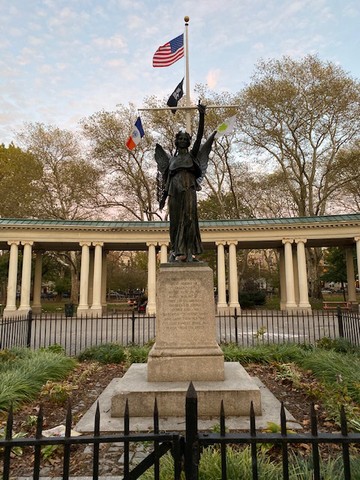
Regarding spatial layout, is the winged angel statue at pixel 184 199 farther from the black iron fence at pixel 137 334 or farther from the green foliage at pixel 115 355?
the black iron fence at pixel 137 334

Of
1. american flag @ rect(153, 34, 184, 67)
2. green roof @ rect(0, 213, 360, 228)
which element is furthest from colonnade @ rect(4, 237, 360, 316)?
american flag @ rect(153, 34, 184, 67)

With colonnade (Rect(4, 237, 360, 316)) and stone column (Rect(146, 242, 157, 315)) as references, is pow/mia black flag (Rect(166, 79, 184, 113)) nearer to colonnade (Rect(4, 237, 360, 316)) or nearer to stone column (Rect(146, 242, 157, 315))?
colonnade (Rect(4, 237, 360, 316))

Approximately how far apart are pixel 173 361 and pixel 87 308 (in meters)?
22.2

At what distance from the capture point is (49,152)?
37125 mm

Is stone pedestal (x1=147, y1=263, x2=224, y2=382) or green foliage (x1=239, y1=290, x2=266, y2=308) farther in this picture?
green foliage (x1=239, y1=290, x2=266, y2=308)

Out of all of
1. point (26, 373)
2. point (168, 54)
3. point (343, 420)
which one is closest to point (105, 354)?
point (26, 373)

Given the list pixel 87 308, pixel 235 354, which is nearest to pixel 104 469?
pixel 235 354

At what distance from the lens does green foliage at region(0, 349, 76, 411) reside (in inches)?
237

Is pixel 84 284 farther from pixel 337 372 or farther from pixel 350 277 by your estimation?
pixel 350 277

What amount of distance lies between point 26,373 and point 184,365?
11.4 feet

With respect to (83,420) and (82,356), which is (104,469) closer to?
(83,420)

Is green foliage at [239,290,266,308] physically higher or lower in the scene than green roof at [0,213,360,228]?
lower

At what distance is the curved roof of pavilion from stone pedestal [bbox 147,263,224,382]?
21631mm

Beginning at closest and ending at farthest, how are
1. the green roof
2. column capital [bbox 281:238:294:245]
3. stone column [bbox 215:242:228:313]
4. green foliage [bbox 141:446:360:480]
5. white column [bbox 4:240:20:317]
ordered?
1. green foliage [bbox 141:446:360:480]
2. white column [bbox 4:240:20:317]
3. the green roof
4. stone column [bbox 215:242:228:313]
5. column capital [bbox 281:238:294:245]
